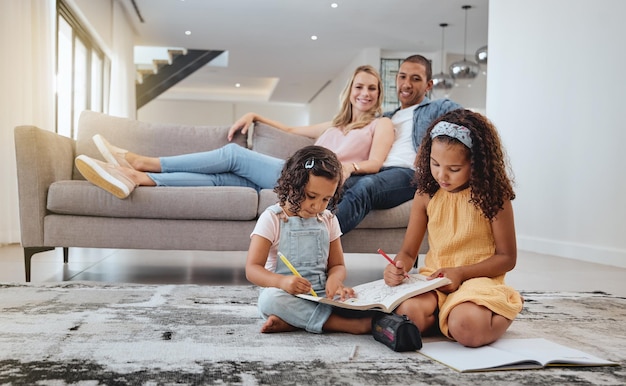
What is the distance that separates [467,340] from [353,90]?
165 centimetres

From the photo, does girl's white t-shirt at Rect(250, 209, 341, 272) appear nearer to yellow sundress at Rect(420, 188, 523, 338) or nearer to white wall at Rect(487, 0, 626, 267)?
yellow sundress at Rect(420, 188, 523, 338)

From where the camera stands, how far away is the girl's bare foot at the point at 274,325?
141 cm

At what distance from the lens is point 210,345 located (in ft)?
4.19

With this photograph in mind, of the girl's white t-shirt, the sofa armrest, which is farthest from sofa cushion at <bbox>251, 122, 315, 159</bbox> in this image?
the girl's white t-shirt

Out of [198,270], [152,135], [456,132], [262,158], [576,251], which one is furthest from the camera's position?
[576,251]

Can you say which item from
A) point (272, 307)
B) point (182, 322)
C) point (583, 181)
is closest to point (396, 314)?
point (272, 307)

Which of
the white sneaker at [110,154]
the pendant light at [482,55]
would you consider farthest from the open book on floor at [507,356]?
the pendant light at [482,55]

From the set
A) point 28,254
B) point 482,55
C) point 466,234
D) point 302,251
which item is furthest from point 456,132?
point 482,55

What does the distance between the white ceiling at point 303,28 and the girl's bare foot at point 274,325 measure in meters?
5.52

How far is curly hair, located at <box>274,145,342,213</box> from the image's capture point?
1.41m

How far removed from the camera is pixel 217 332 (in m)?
1.42

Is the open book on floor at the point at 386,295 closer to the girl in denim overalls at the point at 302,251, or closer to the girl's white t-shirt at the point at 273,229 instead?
the girl in denim overalls at the point at 302,251

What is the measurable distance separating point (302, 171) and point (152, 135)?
68.3 inches

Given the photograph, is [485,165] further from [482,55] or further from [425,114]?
[482,55]
